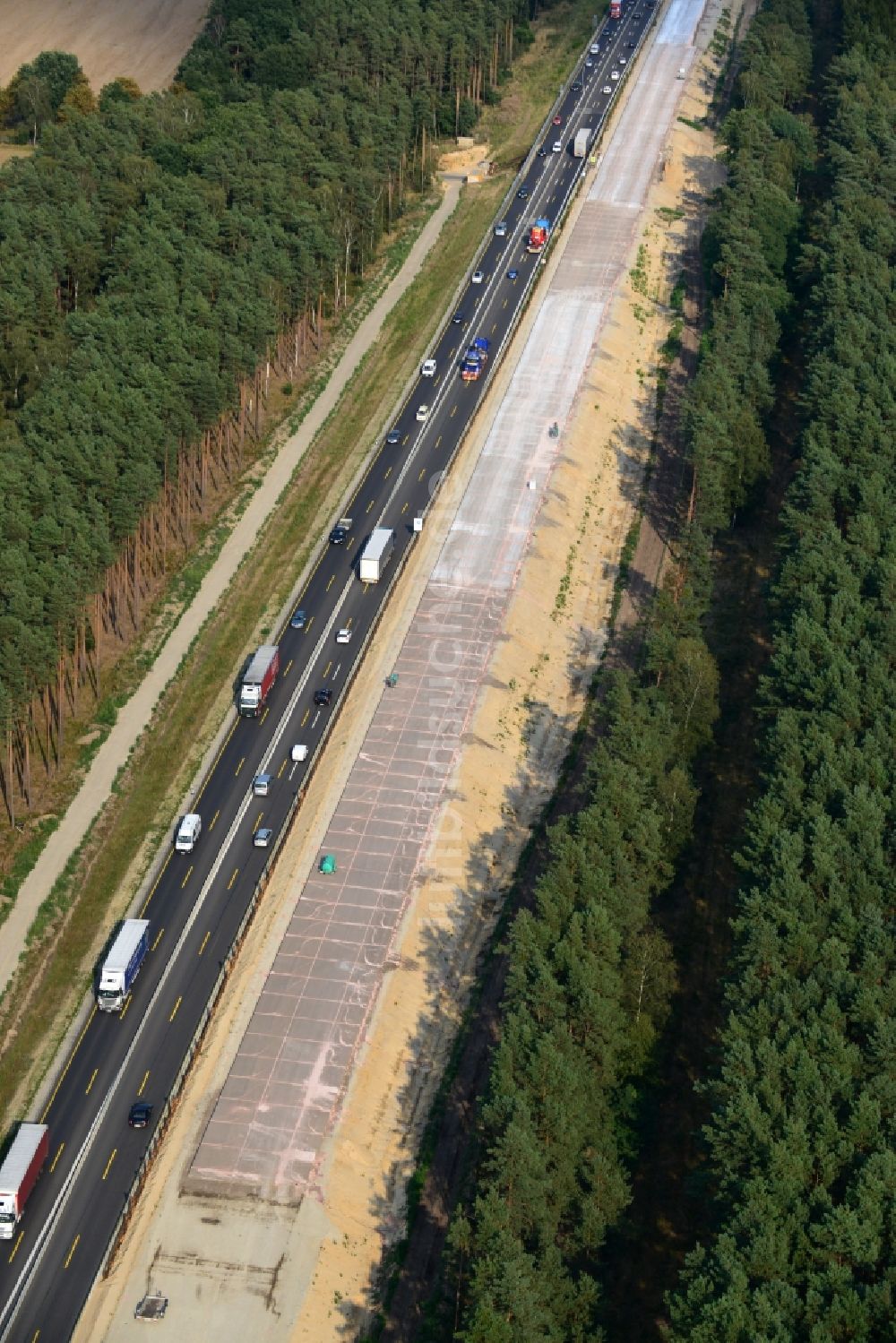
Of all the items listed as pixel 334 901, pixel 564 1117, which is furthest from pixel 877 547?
pixel 564 1117

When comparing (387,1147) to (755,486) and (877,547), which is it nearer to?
(877,547)

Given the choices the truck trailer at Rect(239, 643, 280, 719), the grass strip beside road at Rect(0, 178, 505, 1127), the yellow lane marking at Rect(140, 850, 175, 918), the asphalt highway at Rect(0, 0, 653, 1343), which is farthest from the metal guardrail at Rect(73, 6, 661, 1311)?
the grass strip beside road at Rect(0, 178, 505, 1127)

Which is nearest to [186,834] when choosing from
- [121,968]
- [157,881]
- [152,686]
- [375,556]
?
[157,881]

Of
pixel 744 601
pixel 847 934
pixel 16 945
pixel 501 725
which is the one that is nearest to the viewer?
pixel 847 934

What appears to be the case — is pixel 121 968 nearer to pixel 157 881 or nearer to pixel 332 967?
pixel 157 881

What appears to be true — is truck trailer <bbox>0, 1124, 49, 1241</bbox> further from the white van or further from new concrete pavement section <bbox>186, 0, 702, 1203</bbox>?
the white van

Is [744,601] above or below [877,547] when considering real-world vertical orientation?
below

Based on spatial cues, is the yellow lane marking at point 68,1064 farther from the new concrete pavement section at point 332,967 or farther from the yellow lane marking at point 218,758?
the yellow lane marking at point 218,758
